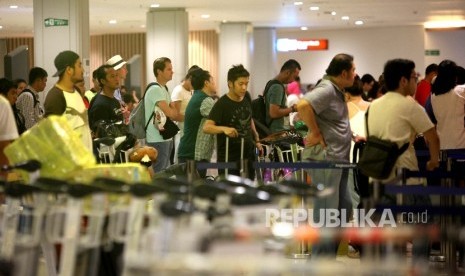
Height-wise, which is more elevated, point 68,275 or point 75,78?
point 75,78

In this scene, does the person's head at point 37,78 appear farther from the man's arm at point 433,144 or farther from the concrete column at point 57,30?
the man's arm at point 433,144

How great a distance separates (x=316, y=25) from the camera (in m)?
29.7

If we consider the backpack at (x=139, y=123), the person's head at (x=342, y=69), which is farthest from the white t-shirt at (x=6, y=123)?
the backpack at (x=139, y=123)

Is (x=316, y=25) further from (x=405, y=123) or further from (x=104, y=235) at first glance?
(x=104, y=235)

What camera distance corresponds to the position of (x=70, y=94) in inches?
315

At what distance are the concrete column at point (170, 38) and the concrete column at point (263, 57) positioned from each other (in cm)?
796

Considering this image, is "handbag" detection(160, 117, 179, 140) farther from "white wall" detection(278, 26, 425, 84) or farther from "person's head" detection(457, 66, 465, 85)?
"white wall" detection(278, 26, 425, 84)

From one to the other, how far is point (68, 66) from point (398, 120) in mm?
2520

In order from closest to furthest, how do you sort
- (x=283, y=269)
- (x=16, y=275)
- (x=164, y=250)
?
(x=283, y=269) < (x=164, y=250) < (x=16, y=275)

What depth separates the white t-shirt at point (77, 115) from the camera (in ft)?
25.8

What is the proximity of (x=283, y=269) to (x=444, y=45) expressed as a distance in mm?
28022

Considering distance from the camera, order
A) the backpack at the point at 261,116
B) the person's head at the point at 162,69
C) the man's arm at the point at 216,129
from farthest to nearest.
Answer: the backpack at the point at 261,116
the person's head at the point at 162,69
the man's arm at the point at 216,129

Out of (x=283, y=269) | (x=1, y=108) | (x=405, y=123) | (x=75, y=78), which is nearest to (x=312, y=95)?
(x=405, y=123)

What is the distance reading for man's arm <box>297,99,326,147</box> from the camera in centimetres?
796
